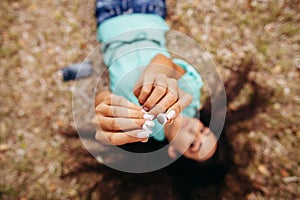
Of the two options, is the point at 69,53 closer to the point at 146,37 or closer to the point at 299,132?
the point at 146,37

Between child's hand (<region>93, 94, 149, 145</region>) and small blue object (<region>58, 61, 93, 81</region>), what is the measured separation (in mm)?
1420

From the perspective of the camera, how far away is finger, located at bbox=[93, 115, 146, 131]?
1000 mm

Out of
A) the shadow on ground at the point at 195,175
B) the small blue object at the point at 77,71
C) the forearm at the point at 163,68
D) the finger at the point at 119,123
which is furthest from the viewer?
the small blue object at the point at 77,71

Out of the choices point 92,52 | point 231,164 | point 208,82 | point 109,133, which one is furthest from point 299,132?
point 92,52

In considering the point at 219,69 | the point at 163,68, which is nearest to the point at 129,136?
the point at 163,68

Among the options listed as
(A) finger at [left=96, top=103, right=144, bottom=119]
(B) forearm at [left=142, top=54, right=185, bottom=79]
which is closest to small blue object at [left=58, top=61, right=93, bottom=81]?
(B) forearm at [left=142, top=54, right=185, bottom=79]

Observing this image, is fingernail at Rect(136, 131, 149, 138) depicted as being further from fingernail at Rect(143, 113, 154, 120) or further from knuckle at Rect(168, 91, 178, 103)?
knuckle at Rect(168, 91, 178, 103)

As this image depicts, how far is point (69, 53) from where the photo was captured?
2.54 m

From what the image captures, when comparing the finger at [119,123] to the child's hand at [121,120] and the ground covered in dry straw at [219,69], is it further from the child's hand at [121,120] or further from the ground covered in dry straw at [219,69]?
the ground covered in dry straw at [219,69]

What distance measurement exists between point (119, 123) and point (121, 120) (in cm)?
2

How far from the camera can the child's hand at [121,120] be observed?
39.5 inches

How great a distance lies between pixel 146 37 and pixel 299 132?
152 cm

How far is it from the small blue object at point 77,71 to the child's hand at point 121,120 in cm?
142

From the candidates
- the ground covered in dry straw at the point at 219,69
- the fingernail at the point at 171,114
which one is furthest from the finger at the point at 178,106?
the ground covered in dry straw at the point at 219,69
